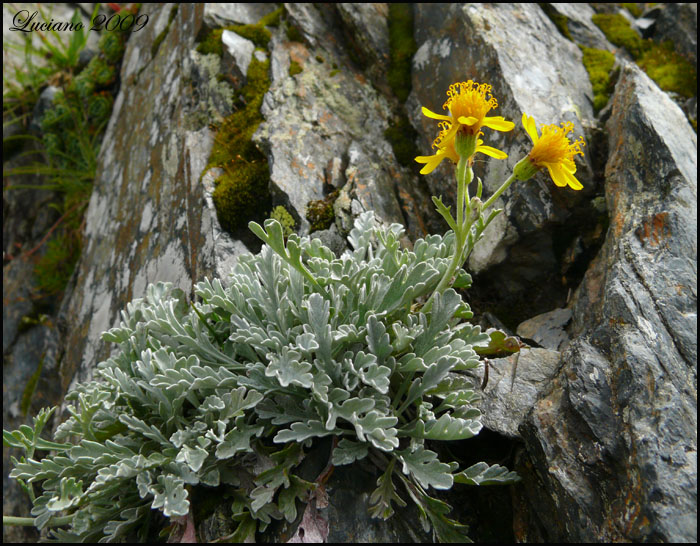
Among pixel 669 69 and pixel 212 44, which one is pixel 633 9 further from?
pixel 212 44

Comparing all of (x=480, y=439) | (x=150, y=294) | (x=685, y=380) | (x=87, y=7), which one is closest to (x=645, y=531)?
(x=685, y=380)

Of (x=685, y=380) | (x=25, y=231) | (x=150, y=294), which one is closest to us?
(x=685, y=380)

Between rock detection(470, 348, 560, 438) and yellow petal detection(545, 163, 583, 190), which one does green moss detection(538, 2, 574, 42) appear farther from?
rock detection(470, 348, 560, 438)

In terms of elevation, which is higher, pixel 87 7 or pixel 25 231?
pixel 87 7

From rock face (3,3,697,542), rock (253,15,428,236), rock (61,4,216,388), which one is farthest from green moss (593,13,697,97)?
rock (61,4,216,388)

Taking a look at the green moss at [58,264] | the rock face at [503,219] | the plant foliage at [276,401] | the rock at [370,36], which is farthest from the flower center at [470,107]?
the green moss at [58,264]

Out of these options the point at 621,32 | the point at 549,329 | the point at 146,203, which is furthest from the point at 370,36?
the point at 549,329

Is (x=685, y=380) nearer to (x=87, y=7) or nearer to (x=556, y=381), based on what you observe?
(x=556, y=381)
